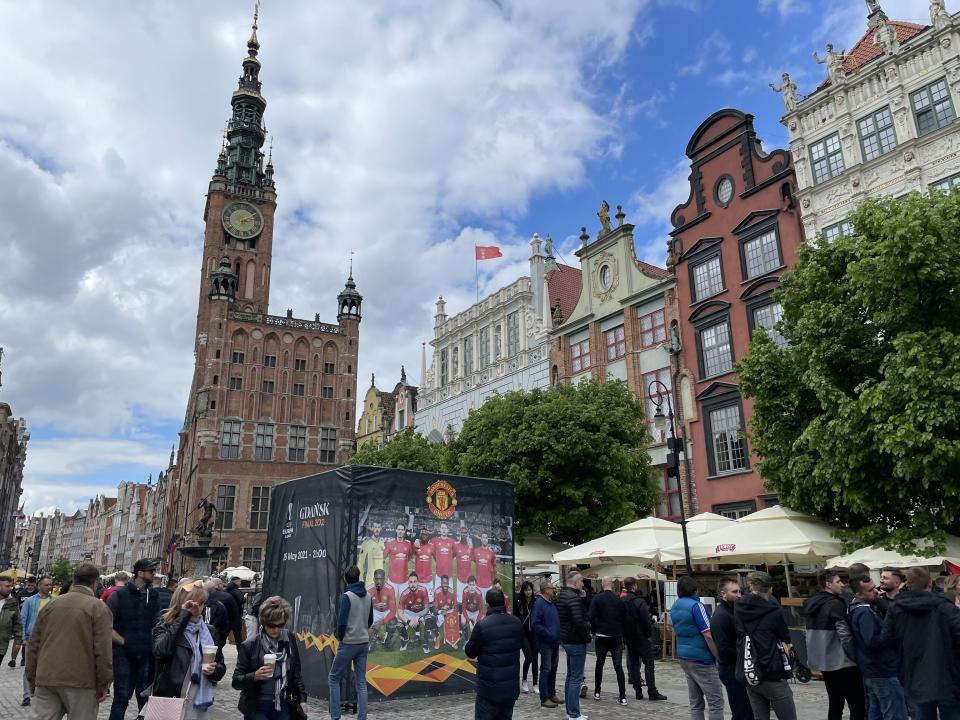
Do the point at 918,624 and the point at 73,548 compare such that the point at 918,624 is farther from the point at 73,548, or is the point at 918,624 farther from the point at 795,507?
the point at 73,548

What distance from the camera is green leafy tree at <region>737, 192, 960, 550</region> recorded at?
13.6m

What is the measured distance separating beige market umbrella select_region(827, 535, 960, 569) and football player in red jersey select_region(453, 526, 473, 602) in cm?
717

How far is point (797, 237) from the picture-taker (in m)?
24.2

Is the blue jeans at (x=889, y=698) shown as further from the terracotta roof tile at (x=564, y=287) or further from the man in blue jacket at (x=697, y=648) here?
the terracotta roof tile at (x=564, y=287)

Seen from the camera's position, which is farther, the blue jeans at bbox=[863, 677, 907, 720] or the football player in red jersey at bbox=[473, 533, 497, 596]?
the football player in red jersey at bbox=[473, 533, 497, 596]

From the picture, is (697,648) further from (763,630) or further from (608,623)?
(608,623)

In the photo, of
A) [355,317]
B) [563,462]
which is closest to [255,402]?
[355,317]

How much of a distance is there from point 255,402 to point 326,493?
42.0 metres

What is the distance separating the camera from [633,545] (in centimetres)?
1639

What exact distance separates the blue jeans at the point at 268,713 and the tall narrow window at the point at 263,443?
1856 inches

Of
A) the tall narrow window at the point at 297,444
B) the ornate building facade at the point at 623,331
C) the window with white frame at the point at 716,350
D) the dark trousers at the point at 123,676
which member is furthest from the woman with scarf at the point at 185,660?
the tall narrow window at the point at 297,444

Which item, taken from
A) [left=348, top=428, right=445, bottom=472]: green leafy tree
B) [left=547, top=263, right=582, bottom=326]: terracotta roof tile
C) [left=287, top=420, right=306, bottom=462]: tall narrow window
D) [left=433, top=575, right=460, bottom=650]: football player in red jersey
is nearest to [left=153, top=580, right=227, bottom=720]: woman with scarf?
[left=433, top=575, right=460, bottom=650]: football player in red jersey

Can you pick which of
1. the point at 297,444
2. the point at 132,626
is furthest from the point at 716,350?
the point at 297,444

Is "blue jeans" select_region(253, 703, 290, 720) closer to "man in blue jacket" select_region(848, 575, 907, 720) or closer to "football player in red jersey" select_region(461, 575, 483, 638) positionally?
"man in blue jacket" select_region(848, 575, 907, 720)
